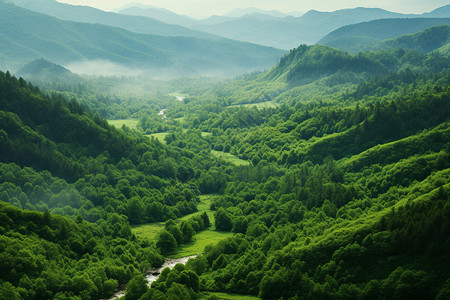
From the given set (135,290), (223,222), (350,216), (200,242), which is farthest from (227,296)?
(223,222)

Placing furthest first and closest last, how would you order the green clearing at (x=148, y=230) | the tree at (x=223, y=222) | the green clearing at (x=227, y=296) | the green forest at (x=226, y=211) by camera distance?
the tree at (x=223, y=222), the green clearing at (x=148, y=230), the green clearing at (x=227, y=296), the green forest at (x=226, y=211)

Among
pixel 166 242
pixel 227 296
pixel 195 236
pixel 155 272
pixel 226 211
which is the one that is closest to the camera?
pixel 227 296

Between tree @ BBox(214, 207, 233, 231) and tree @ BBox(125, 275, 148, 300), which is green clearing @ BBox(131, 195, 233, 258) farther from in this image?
tree @ BBox(125, 275, 148, 300)

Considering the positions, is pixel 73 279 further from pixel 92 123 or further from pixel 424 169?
pixel 92 123

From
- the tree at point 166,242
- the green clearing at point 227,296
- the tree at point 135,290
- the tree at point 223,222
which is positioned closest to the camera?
the tree at point 135,290

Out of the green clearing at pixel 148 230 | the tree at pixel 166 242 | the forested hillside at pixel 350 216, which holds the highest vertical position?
the forested hillside at pixel 350 216

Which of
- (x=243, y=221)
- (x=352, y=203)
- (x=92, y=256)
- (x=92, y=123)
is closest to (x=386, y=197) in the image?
(x=352, y=203)

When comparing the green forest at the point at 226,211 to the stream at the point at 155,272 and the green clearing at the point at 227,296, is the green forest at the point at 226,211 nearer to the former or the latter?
the green clearing at the point at 227,296

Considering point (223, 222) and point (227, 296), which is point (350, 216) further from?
point (227, 296)

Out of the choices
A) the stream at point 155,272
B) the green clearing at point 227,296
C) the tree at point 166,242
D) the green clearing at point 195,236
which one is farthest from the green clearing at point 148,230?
the green clearing at point 227,296
